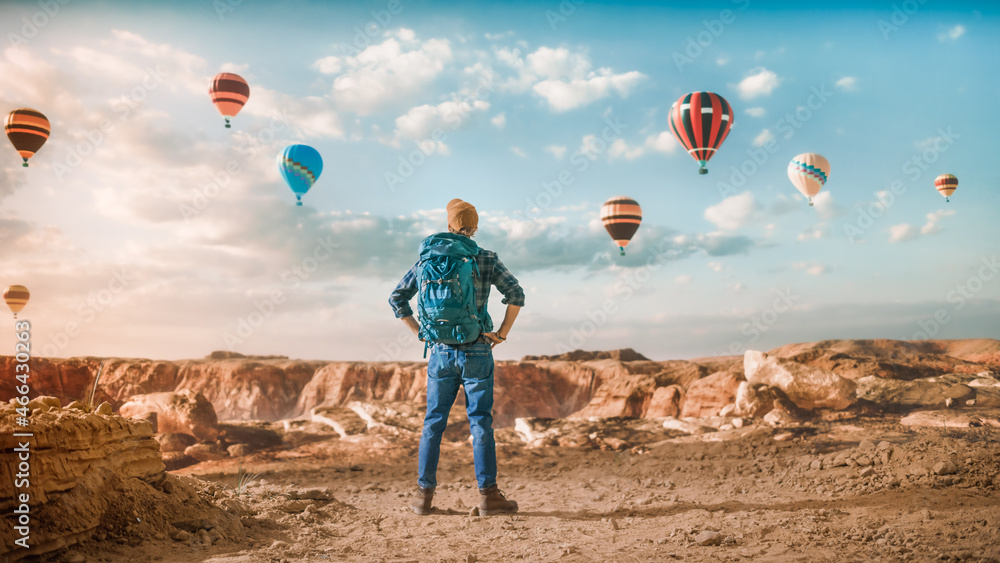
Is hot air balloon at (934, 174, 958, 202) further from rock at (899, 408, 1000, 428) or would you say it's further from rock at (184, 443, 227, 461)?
rock at (184, 443, 227, 461)

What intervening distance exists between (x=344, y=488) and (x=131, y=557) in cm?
398

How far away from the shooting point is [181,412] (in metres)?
10.7

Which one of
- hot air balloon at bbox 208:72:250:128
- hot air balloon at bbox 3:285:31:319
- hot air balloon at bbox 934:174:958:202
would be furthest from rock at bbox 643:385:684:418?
hot air balloon at bbox 3:285:31:319

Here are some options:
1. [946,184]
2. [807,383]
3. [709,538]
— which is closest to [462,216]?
[709,538]

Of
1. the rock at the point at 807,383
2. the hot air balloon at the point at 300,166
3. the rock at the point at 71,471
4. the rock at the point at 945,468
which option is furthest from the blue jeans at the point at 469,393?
the hot air balloon at the point at 300,166

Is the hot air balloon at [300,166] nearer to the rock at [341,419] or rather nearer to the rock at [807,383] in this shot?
the rock at [341,419]

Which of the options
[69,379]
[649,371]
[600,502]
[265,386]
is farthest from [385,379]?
[600,502]

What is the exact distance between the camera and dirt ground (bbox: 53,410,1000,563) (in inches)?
135

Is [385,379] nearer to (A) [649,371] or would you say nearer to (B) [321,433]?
(B) [321,433]

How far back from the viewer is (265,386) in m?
14.2

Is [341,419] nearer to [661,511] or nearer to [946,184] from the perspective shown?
[661,511]

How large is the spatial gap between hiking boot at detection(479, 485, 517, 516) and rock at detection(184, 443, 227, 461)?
24.3 ft

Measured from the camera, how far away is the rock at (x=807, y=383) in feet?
31.6

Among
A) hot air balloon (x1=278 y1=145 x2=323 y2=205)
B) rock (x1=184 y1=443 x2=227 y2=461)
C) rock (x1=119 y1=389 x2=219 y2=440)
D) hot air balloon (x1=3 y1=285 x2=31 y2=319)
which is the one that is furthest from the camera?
hot air balloon (x1=3 y1=285 x2=31 y2=319)
